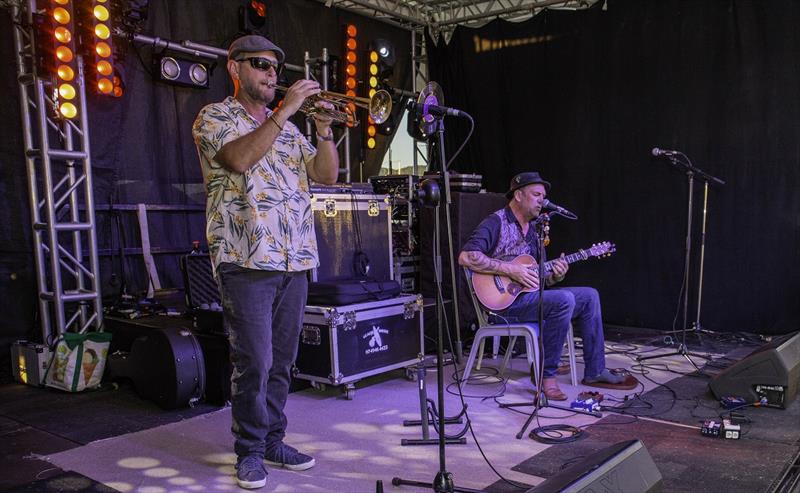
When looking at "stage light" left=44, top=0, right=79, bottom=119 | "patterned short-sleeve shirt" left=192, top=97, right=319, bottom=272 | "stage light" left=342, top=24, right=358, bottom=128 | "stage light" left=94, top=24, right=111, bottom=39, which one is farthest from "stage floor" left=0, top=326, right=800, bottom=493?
A: "stage light" left=342, top=24, right=358, bottom=128

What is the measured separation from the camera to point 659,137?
19.7 ft

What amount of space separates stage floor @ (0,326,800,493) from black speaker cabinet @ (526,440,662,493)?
2.57ft

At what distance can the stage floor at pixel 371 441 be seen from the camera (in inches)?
100.0

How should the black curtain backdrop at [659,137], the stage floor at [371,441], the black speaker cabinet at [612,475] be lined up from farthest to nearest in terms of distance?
the black curtain backdrop at [659,137], the stage floor at [371,441], the black speaker cabinet at [612,475]

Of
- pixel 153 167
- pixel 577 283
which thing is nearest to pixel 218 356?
pixel 153 167

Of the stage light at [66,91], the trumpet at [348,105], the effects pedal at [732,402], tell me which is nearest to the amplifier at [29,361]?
the stage light at [66,91]

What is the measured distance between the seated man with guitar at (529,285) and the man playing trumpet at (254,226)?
5.38ft

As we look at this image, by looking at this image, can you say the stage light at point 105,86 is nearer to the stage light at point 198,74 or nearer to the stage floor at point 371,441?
the stage light at point 198,74

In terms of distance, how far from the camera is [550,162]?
6738 mm

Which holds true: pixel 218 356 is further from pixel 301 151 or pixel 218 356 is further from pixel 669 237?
pixel 669 237

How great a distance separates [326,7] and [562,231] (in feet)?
11.8

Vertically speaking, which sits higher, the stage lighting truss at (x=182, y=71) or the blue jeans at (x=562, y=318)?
the stage lighting truss at (x=182, y=71)

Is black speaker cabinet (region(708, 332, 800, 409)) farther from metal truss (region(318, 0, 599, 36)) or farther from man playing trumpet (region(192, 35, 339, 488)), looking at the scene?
metal truss (region(318, 0, 599, 36))

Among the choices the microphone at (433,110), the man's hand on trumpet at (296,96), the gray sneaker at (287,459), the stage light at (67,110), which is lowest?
the gray sneaker at (287,459)
